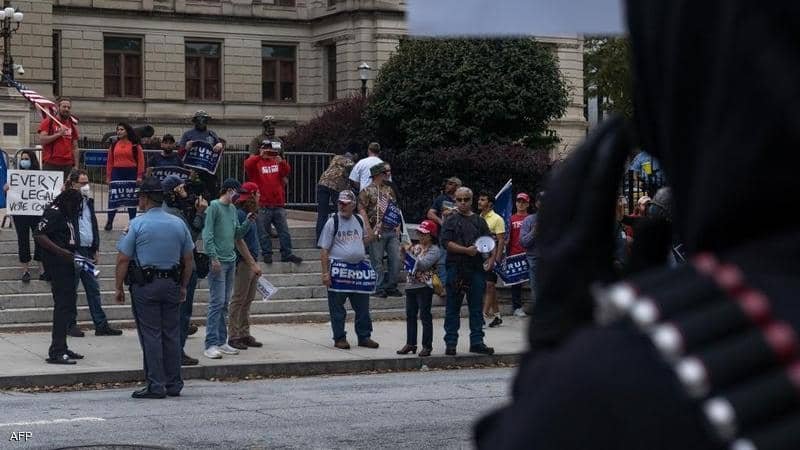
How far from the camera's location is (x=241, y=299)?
16797 mm

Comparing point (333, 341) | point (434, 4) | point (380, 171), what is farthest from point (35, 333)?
point (434, 4)

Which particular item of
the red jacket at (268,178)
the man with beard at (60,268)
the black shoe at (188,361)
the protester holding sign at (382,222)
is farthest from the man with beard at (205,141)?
the black shoe at (188,361)

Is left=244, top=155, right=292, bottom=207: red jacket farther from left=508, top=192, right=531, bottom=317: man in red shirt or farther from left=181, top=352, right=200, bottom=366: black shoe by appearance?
left=181, top=352, right=200, bottom=366: black shoe

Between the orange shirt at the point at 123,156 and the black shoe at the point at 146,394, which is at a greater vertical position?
the orange shirt at the point at 123,156

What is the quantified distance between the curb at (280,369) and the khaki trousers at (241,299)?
124cm

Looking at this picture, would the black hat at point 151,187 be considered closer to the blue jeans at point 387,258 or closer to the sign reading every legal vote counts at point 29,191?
the sign reading every legal vote counts at point 29,191

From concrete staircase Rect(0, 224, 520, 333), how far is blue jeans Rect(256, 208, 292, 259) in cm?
24

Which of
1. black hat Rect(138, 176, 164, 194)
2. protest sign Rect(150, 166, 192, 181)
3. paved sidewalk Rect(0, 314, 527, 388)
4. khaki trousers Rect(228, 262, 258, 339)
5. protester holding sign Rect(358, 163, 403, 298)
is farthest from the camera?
protest sign Rect(150, 166, 192, 181)

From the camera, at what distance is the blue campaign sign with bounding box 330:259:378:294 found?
17.0 m

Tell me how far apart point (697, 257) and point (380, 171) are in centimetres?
1868

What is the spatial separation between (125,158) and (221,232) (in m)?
5.93

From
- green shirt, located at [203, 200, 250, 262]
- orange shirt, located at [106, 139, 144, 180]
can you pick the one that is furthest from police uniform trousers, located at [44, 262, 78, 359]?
orange shirt, located at [106, 139, 144, 180]

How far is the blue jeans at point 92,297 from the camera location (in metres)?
17.1

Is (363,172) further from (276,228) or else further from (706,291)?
(706,291)
